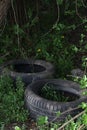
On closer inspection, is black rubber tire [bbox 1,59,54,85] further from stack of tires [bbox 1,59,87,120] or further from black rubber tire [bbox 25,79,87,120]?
black rubber tire [bbox 25,79,87,120]

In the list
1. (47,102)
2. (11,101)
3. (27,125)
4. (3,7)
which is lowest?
(27,125)

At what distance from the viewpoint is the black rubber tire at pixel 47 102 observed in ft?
14.0

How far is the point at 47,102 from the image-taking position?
437 cm

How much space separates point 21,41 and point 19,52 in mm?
296

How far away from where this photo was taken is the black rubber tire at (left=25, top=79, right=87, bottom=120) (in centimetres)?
428

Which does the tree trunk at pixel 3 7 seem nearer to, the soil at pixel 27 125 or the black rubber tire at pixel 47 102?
the black rubber tire at pixel 47 102

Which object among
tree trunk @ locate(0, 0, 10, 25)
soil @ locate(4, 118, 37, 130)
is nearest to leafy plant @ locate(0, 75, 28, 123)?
soil @ locate(4, 118, 37, 130)

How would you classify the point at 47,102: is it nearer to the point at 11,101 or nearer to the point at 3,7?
the point at 11,101

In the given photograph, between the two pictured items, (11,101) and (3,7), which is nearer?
(11,101)

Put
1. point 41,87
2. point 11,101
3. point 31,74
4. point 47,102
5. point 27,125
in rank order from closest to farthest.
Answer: point 47,102, point 27,125, point 11,101, point 41,87, point 31,74

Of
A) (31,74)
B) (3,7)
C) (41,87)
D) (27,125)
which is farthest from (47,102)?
(3,7)

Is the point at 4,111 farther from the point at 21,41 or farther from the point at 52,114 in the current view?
the point at 21,41

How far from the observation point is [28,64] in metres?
5.89

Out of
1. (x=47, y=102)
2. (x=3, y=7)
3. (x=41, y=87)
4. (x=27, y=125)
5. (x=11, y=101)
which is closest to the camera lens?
(x=47, y=102)
